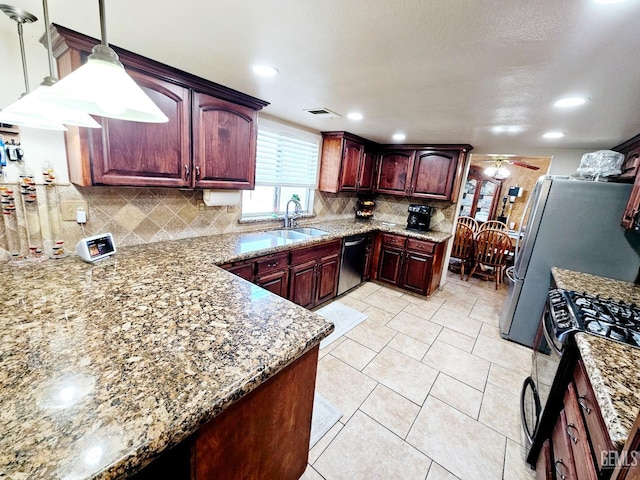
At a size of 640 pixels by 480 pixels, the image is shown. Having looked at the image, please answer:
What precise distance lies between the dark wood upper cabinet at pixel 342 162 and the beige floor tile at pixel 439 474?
9.11ft

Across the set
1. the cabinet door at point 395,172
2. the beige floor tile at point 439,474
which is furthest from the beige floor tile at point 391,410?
the cabinet door at point 395,172

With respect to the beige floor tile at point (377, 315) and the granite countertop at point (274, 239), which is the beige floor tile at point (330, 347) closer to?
the beige floor tile at point (377, 315)

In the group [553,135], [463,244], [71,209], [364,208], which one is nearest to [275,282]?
[71,209]

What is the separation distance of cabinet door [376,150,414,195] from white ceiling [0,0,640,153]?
68.2 inches

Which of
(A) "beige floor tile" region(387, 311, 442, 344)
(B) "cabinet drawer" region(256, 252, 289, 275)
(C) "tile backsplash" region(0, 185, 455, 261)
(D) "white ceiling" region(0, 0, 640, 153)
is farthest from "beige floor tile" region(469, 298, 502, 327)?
(C) "tile backsplash" region(0, 185, 455, 261)

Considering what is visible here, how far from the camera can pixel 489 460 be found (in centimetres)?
153

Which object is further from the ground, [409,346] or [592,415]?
[592,415]

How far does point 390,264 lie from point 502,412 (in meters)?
2.14

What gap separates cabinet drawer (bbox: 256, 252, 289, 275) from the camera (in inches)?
88.1

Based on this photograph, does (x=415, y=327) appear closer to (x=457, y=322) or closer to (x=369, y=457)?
(x=457, y=322)

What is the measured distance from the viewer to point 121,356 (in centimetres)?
83

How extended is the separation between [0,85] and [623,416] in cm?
295

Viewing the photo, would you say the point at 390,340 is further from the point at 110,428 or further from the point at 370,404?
the point at 110,428

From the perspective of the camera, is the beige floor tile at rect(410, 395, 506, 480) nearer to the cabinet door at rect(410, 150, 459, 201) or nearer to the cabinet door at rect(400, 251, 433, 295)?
the cabinet door at rect(400, 251, 433, 295)
